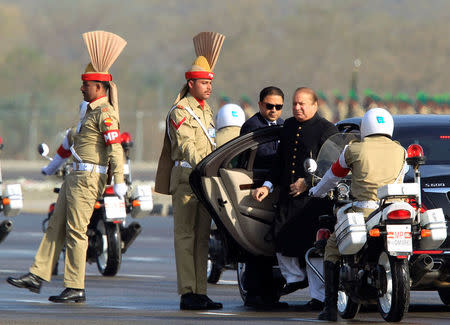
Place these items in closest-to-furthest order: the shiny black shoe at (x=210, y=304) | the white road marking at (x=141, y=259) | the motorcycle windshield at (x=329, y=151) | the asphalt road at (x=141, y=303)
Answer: the asphalt road at (x=141, y=303) → the motorcycle windshield at (x=329, y=151) → the shiny black shoe at (x=210, y=304) → the white road marking at (x=141, y=259)

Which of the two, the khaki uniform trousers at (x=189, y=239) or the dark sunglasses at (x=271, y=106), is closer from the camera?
the khaki uniform trousers at (x=189, y=239)

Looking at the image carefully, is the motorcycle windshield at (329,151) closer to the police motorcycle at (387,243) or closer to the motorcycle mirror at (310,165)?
the police motorcycle at (387,243)

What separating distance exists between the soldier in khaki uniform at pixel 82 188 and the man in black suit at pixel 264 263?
1260 millimetres

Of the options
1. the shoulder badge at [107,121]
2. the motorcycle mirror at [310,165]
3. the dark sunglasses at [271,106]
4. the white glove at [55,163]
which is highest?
the dark sunglasses at [271,106]

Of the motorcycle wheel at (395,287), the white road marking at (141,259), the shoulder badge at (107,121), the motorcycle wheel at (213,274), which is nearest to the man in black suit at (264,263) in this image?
the shoulder badge at (107,121)

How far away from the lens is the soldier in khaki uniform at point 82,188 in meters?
12.6

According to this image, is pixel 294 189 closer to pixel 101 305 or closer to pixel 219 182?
pixel 219 182

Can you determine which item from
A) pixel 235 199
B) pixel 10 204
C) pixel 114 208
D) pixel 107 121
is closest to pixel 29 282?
pixel 107 121

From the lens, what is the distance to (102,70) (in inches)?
509

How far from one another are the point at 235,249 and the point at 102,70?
2.11 meters

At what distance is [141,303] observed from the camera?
1271cm

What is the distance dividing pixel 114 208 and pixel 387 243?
591 cm

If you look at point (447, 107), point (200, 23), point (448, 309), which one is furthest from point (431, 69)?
point (448, 309)

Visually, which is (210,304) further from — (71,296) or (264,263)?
(71,296)
